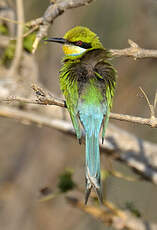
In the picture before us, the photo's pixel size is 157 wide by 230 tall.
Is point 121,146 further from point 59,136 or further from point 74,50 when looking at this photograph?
point 59,136

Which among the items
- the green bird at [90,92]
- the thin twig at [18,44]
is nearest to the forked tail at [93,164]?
the green bird at [90,92]

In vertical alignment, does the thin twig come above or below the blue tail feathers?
above

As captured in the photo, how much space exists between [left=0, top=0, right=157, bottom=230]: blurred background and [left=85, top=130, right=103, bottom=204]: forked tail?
1.74m

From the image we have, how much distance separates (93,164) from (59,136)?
2115 millimetres

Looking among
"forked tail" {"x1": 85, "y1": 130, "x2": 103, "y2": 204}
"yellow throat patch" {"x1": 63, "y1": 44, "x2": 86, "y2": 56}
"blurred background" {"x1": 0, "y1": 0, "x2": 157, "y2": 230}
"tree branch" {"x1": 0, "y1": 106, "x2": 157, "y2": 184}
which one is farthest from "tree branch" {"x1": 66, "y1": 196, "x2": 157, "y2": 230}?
"blurred background" {"x1": 0, "y1": 0, "x2": 157, "y2": 230}

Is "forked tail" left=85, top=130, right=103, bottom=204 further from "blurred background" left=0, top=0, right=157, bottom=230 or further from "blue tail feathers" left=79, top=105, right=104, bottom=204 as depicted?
"blurred background" left=0, top=0, right=157, bottom=230

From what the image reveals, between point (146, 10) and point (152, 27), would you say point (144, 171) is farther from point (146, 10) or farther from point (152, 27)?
point (152, 27)

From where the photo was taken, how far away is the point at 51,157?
4238mm

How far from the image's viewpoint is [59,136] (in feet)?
13.9

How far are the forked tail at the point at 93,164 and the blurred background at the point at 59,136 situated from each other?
5.72 feet

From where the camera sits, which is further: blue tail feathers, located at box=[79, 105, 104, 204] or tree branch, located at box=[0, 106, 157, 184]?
tree branch, located at box=[0, 106, 157, 184]

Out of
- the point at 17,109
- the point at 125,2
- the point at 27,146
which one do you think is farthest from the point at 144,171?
the point at 125,2

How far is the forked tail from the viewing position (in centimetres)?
210

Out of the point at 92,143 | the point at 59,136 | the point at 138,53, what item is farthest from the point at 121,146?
the point at 59,136
